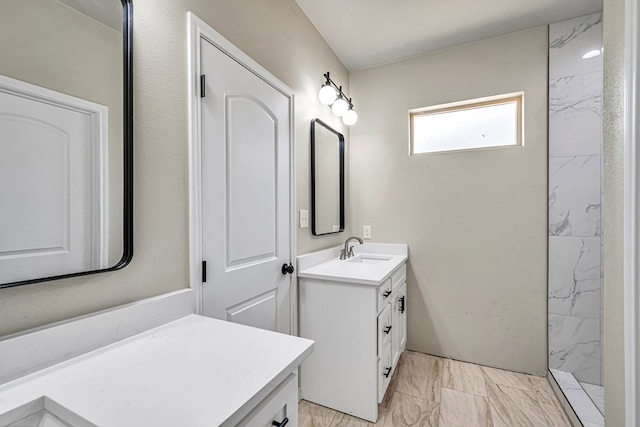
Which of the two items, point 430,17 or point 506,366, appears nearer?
point 430,17

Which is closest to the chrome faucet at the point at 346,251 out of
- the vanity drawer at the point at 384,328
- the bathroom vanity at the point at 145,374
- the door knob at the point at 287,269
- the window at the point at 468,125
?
the vanity drawer at the point at 384,328

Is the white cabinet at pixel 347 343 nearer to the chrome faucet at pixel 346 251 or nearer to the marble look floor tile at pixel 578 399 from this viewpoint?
the chrome faucet at pixel 346 251

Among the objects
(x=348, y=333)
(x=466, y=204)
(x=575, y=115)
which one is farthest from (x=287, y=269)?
(x=575, y=115)

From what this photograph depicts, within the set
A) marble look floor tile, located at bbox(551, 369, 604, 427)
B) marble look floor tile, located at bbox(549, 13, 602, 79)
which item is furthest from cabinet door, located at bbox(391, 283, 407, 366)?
marble look floor tile, located at bbox(549, 13, 602, 79)

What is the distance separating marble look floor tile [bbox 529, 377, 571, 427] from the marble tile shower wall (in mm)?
163

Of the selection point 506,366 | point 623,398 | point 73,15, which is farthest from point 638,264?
point 506,366

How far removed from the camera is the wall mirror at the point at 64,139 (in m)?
0.68

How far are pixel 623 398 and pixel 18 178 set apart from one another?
1683mm

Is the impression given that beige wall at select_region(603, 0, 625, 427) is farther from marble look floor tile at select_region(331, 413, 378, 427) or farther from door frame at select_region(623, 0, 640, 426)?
marble look floor tile at select_region(331, 413, 378, 427)

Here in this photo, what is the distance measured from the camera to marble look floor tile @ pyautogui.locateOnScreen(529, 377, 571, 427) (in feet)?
5.45

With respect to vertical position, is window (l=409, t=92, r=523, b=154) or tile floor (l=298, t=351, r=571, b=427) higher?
window (l=409, t=92, r=523, b=154)

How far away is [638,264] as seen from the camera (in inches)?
27.6

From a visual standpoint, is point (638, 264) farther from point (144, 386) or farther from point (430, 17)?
point (430, 17)

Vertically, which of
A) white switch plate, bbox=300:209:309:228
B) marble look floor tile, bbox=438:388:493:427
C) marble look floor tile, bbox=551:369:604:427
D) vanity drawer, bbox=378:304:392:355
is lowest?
marble look floor tile, bbox=438:388:493:427
